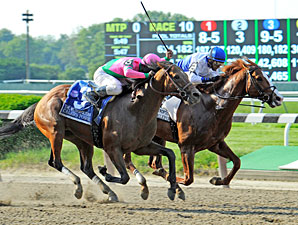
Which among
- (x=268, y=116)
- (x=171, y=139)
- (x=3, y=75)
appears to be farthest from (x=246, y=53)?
(x=3, y=75)

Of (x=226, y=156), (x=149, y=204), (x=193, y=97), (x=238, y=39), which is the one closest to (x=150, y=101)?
(x=193, y=97)

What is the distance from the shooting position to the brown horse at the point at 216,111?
5965 mm

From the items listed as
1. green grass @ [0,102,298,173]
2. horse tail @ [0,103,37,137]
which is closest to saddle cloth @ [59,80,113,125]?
horse tail @ [0,103,37,137]

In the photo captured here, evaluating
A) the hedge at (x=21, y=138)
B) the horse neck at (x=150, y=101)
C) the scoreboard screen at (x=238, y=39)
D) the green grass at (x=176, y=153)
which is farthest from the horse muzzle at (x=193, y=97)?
the scoreboard screen at (x=238, y=39)

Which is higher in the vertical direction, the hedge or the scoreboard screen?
the scoreboard screen

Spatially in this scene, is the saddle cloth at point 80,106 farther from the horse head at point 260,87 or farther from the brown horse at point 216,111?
the horse head at point 260,87

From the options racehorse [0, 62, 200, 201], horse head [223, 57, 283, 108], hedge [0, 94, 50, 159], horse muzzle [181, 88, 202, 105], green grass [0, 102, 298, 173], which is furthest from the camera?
hedge [0, 94, 50, 159]

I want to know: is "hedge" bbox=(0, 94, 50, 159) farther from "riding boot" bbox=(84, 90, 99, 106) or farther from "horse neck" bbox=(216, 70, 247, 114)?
"horse neck" bbox=(216, 70, 247, 114)

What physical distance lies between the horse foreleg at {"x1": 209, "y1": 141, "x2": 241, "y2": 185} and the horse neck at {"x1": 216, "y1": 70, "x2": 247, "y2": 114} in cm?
43

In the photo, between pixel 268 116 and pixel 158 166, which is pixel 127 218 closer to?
pixel 158 166

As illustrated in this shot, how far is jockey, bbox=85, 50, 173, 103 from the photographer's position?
5637mm

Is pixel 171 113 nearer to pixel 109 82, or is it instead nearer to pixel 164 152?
pixel 164 152

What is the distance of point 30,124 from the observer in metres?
6.60

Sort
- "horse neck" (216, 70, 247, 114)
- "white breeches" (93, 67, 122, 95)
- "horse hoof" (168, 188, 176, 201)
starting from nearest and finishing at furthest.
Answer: "horse hoof" (168, 188, 176, 201)
"white breeches" (93, 67, 122, 95)
"horse neck" (216, 70, 247, 114)
